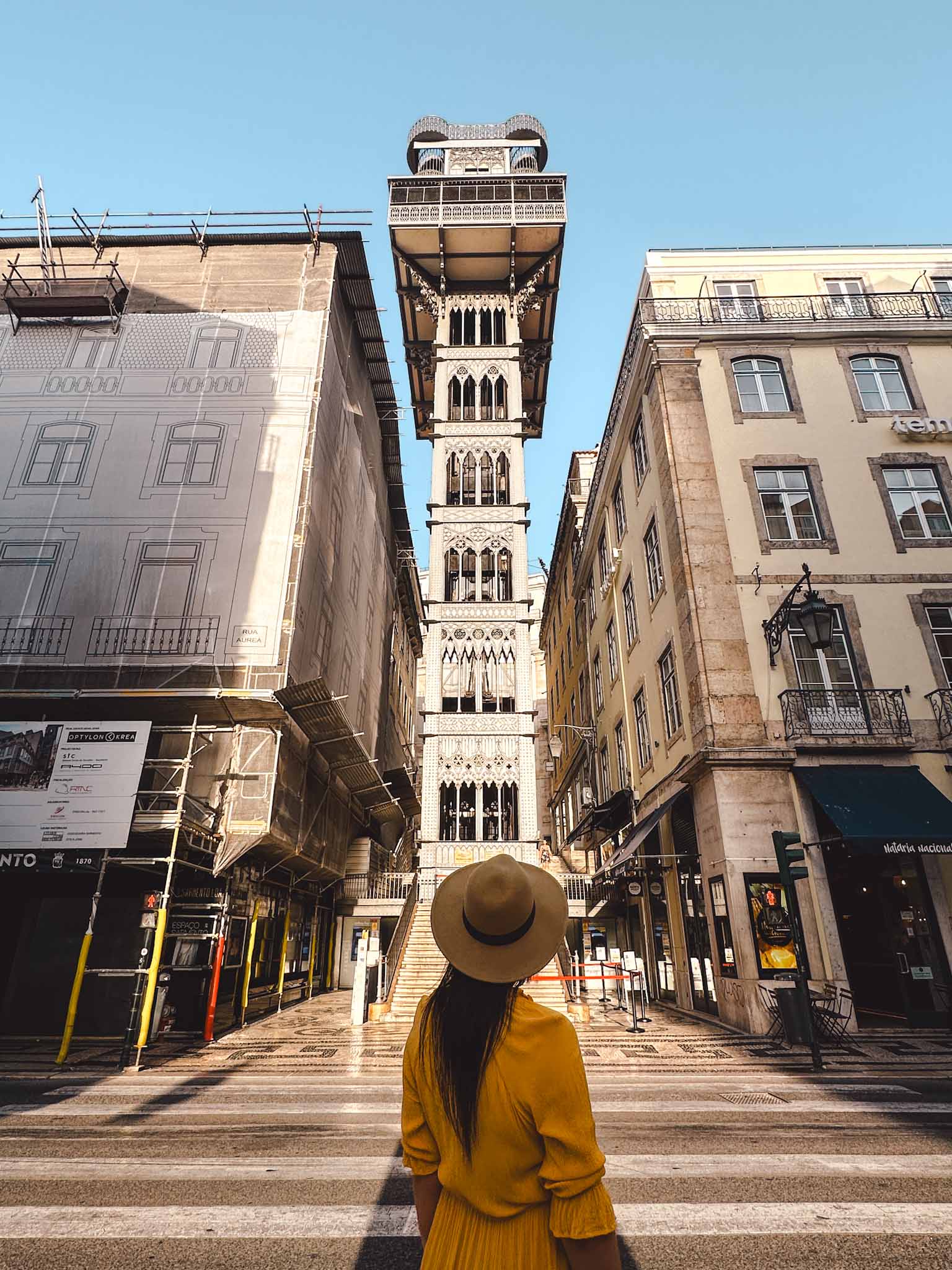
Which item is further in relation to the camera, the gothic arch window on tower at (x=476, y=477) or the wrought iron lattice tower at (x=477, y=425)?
the gothic arch window on tower at (x=476, y=477)

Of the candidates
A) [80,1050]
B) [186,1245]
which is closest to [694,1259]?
[186,1245]

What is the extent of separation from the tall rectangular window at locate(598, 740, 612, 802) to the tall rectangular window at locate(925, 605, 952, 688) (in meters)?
12.8

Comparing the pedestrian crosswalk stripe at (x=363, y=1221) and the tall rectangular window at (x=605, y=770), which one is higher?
the tall rectangular window at (x=605, y=770)

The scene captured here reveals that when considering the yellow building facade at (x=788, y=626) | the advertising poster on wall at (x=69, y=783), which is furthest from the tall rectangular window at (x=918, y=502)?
the advertising poster on wall at (x=69, y=783)

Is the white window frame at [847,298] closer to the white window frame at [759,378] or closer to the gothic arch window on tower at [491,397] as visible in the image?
the white window frame at [759,378]

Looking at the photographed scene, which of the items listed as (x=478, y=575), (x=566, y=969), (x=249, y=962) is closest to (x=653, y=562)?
(x=478, y=575)

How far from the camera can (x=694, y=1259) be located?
12.8 ft

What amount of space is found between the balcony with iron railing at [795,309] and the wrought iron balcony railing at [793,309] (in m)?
0.02

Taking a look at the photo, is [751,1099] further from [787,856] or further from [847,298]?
[847,298]

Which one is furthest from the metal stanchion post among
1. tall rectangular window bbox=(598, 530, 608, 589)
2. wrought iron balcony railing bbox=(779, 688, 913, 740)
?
tall rectangular window bbox=(598, 530, 608, 589)

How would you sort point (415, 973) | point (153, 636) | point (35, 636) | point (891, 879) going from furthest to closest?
point (35, 636), point (153, 636), point (415, 973), point (891, 879)

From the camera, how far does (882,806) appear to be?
13688 mm

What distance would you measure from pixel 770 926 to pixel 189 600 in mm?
15955

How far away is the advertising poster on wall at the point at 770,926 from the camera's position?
1305 cm
